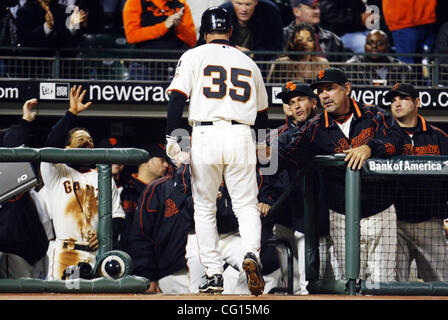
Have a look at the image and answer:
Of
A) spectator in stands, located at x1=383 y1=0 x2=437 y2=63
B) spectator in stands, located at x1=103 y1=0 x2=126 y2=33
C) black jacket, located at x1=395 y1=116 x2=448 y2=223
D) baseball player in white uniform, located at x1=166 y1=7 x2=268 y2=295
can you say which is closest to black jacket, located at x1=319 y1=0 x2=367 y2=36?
spectator in stands, located at x1=383 y1=0 x2=437 y2=63

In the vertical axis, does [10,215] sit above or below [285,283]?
above

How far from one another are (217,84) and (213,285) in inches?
47.6

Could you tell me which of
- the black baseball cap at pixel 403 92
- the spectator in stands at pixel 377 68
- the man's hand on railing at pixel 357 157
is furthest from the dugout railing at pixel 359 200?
the spectator in stands at pixel 377 68

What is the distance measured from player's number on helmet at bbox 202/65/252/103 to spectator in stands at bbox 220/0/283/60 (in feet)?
9.97

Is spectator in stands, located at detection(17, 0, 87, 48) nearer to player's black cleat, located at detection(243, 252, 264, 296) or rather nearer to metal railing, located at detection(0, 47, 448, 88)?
metal railing, located at detection(0, 47, 448, 88)

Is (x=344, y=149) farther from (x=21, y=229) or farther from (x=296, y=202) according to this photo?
(x=21, y=229)

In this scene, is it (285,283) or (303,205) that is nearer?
(303,205)

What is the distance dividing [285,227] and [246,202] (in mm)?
1050

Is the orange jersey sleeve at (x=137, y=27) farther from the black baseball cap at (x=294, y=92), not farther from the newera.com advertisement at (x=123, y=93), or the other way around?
the black baseball cap at (x=294, y=92)

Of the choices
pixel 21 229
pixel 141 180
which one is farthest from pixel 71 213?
pixel 141 180

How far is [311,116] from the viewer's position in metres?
5.99
